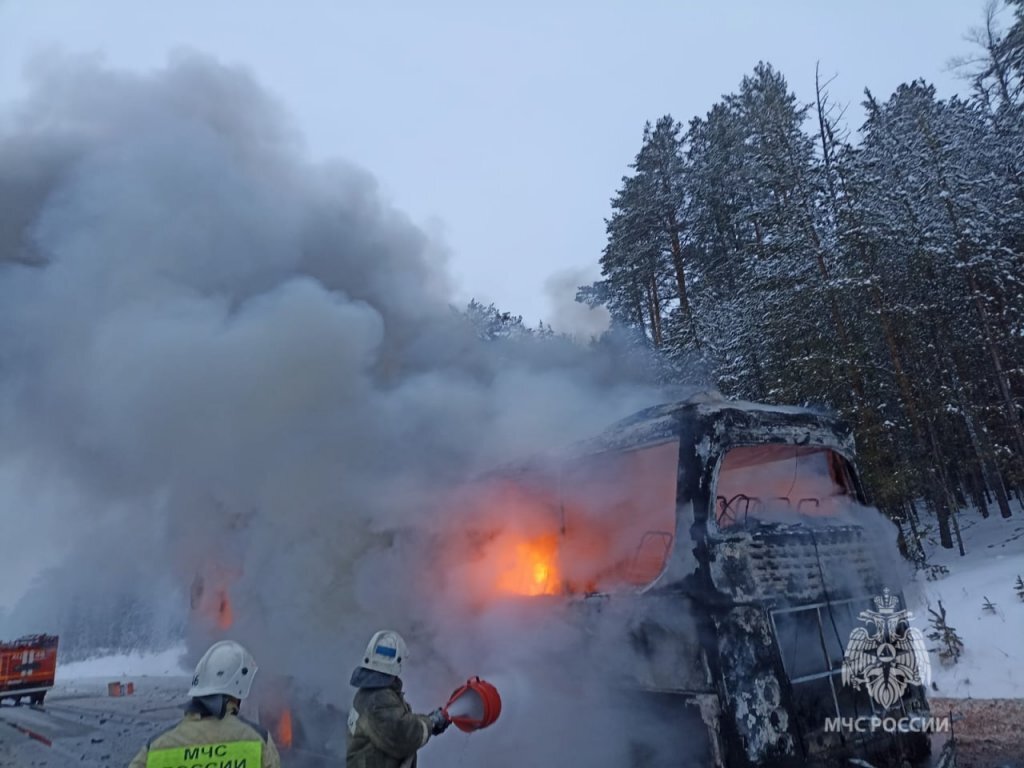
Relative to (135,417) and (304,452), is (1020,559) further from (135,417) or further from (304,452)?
(135,417)

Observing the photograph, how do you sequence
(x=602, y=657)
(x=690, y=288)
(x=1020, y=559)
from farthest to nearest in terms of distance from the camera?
(x=690, y=288) < (x=1020, y=559) < (x=602, y=657)

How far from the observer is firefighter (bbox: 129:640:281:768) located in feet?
7.40

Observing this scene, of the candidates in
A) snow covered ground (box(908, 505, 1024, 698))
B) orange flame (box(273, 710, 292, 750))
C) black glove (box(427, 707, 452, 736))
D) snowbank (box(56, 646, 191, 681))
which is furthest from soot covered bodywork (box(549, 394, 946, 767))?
snowbank (box(56, 646, 191, 681))

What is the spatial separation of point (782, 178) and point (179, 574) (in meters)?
16.0

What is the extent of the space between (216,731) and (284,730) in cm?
528

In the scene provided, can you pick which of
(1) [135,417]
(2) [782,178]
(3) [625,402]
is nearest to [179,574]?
(1) [135,417]

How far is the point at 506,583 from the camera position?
5406 millimetres

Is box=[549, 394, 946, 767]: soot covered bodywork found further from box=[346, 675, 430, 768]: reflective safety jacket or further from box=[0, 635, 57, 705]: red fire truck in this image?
box=[0, 635, 57, 705]: red fire truck

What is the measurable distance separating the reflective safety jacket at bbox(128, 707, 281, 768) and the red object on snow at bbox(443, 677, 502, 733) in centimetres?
140

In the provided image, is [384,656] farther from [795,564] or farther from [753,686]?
[795,564]

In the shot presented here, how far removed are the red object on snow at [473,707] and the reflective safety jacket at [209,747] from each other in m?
1.40

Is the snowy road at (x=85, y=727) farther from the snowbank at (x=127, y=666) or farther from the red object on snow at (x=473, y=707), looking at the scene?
the snowbank at (x=127, y=666)

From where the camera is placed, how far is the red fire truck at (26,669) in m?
15.4

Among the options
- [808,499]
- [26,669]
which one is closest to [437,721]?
[808,499]
